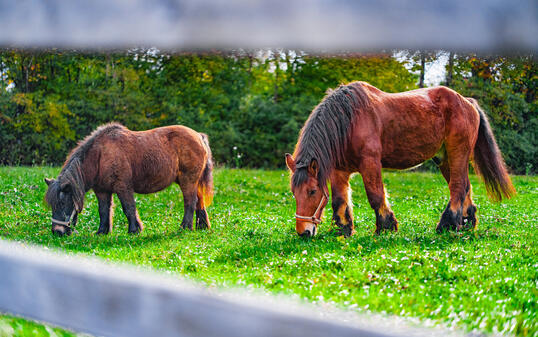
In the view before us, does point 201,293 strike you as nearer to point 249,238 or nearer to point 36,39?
point 36,39

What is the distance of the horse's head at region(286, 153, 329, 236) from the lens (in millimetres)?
4270

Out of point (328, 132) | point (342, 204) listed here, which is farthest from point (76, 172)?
point (342, 204)

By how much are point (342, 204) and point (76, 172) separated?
324 centimetres

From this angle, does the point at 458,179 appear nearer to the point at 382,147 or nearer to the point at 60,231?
the point at 382,147

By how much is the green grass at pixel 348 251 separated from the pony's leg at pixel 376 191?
21 cm

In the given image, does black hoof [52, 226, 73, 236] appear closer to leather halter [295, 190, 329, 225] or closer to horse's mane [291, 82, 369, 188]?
leather halter [295, 190, 329, 225]

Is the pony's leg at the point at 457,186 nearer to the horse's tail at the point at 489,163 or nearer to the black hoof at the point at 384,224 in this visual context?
the horse's tail at the point at 489,163

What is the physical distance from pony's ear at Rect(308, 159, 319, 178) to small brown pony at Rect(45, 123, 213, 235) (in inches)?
68.2

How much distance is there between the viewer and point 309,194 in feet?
14.3

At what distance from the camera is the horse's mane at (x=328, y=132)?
4.32m

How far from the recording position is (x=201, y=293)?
46cm

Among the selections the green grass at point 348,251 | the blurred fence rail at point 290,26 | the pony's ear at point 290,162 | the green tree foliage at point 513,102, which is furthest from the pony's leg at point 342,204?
the blurred fence rail at point 290,26

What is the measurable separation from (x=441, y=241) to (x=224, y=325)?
388 centimetres

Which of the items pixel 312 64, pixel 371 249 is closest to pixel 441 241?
pixel 371 249
